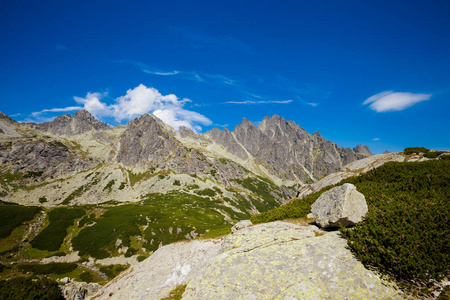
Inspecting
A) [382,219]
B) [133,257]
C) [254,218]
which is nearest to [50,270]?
[133,257]

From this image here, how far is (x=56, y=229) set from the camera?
10256 cm

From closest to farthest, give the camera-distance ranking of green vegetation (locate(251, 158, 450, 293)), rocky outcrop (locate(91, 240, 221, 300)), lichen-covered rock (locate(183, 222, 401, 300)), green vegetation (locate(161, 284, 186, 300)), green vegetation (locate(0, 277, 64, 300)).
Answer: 1. green vegetation (locate(251, 158, 450, 293))
2. lichen-covered rock (locate(183, 222, 401, 300))
3. green vegetation (locate(161, 284, 186, 300))
4. rocky outcrop (locate(91, 240, 221, 300))
5. green vegetation (locate(0, 277, 64, 300))

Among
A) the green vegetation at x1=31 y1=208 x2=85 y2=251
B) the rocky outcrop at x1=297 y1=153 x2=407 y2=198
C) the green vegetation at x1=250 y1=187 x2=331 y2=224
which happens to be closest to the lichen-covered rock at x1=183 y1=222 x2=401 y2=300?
the green vegetation at x1=250 y1=187 x2=331 y2=224

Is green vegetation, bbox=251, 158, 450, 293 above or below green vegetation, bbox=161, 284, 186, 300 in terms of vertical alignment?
above

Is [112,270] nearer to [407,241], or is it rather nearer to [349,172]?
[349,172]

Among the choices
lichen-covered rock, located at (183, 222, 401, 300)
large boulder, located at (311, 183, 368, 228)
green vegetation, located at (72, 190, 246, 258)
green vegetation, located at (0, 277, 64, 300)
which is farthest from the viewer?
green vegetation, located at (72, 190, 246, 258)

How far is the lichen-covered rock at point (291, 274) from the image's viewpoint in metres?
8.94

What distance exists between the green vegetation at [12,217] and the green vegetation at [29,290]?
10981 cm

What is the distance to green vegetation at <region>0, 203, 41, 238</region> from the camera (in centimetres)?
9331

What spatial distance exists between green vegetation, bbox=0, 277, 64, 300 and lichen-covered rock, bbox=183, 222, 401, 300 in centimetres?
2057

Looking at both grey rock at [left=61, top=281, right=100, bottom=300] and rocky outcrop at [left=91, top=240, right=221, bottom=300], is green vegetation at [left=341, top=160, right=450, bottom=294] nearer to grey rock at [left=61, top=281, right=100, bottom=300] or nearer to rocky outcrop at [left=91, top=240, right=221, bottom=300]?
rocky outcrop at [left=91, top=240, right=221, bottom=300]

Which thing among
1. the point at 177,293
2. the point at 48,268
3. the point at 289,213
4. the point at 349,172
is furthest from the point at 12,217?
the point at 349,172

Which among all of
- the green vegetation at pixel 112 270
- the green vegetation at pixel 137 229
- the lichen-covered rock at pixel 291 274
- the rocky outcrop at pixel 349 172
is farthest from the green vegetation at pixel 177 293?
the green vegetation at pixel 137 229

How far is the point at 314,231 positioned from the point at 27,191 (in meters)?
285
